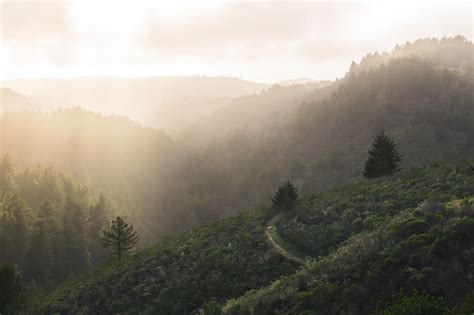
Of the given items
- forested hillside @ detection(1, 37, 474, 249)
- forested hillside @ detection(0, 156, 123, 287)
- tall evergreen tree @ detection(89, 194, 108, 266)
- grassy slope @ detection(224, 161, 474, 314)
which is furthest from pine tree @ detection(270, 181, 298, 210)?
forested hillside @ detection(1, 37, 474, 249)

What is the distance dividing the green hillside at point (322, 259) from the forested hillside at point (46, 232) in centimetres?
5123

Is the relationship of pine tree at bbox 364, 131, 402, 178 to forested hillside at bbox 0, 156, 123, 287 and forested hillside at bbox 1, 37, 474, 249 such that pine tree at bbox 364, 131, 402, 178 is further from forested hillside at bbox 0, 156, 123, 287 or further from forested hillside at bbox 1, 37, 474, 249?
forested hillside at bbox 1, 37, 474, 249

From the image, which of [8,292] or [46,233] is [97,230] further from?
[8,292]

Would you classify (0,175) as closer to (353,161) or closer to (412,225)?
(353,161)

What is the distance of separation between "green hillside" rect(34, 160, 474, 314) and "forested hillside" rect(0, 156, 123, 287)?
168ft

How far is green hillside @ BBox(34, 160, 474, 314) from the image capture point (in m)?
19.6

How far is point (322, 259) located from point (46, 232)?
85.9m

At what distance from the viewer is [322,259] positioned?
2869cm

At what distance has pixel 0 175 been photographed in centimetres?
12212

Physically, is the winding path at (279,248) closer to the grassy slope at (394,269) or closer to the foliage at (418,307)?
the grassy slope at (394,269)

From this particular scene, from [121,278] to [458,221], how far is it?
32716 mm

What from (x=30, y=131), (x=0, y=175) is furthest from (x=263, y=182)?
(x=30, y=131)

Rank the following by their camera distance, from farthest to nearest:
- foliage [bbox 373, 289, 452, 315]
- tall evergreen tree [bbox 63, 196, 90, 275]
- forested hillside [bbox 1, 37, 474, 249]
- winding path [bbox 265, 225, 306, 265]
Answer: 1. forested hillside [bbox 1, 37, 474, 249]
2. tall evergreen tree [bbox 63, 196, 90, 275]
3. winding path [bbox 265, 225, 306, 265]
4. foliage [bbox 373, 289, 452, 315]

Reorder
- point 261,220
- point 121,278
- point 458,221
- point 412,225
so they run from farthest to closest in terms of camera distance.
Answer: point 261,220
point 121,278
point 412,225
point 458,221
